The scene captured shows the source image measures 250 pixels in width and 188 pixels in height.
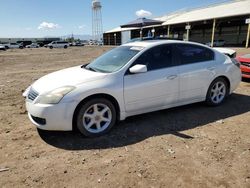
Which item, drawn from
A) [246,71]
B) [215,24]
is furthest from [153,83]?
[215,24]

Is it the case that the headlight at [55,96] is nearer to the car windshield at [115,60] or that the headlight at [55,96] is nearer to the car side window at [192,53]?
the car windshield at [115,60]

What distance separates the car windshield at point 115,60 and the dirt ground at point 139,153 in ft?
3.69

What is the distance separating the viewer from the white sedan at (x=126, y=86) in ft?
13.1

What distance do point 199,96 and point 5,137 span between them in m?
3.94

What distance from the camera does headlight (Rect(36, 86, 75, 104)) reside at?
3926 millimetres

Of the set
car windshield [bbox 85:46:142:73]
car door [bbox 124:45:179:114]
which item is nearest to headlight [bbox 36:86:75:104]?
car windshield [bbox 85:46:142:73]

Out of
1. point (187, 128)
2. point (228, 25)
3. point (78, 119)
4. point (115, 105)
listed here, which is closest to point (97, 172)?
point (78, 119)

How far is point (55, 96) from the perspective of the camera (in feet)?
12.9

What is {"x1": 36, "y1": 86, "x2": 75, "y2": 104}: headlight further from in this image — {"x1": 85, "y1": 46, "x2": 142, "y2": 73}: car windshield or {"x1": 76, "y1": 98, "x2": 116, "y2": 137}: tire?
{"x1": 85, "y1": 46, "x2": 142, "y2": 73}: car windshield

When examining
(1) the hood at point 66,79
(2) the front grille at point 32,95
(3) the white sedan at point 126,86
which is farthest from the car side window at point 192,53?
(2) the front grille at point 32,95

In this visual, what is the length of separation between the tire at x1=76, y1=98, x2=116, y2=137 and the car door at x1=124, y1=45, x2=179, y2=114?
353 millimetres

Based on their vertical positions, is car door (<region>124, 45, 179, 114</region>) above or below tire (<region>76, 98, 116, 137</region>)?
above

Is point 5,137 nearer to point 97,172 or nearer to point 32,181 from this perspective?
point 32,181

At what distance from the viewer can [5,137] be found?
4355 mm
